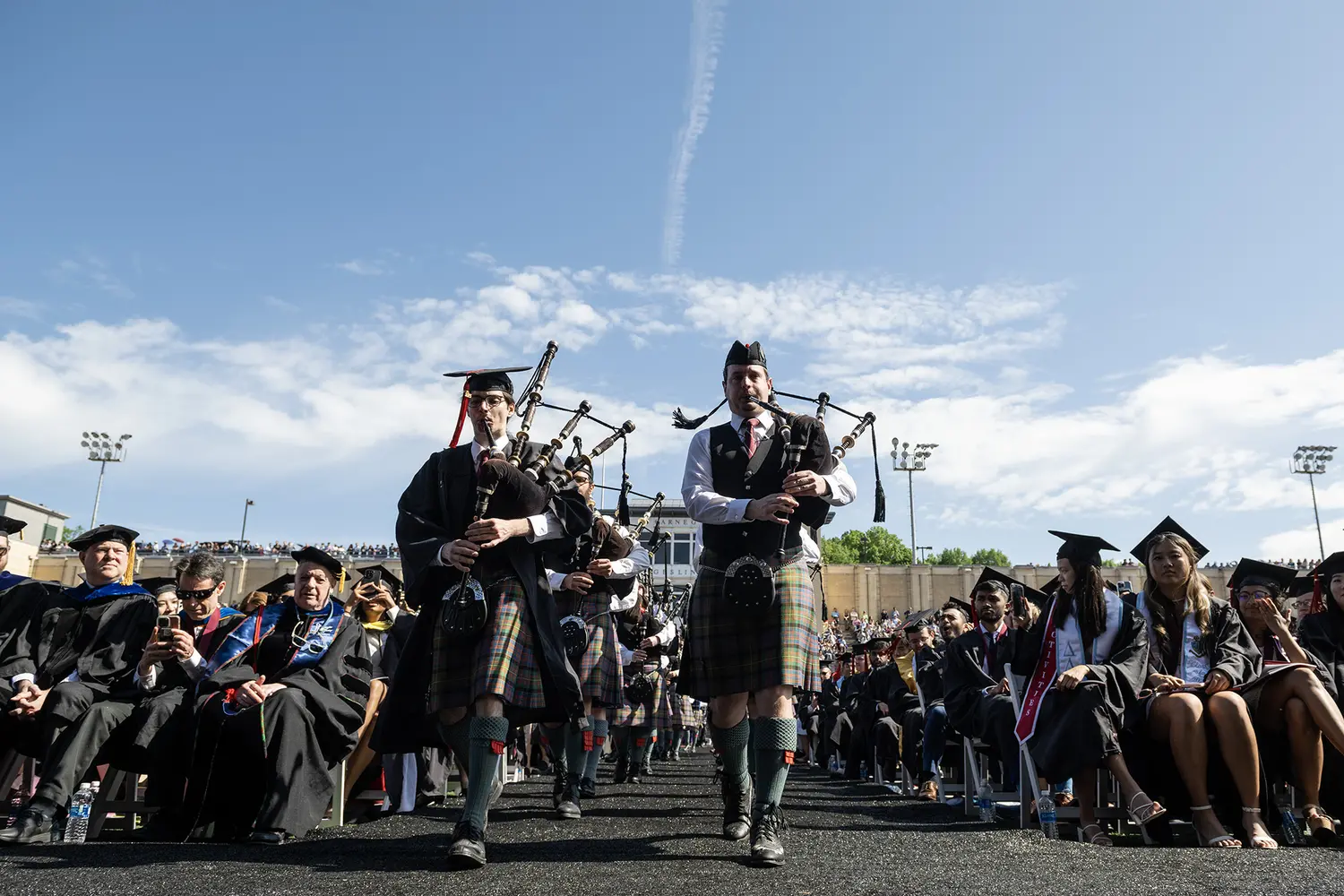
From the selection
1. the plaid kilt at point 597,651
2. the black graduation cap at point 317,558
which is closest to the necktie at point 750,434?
the black graduation cap at point 317,558

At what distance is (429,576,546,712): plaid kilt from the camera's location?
3877mm

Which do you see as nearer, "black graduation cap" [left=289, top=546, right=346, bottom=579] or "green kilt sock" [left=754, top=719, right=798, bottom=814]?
"green kilt sock" [left=754, top=719, right=798, bottom=814]

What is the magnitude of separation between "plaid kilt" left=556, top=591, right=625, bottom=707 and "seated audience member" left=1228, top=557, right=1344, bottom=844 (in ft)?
13.7

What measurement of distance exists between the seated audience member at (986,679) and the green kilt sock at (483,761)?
370 cm

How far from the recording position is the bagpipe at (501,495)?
3.93 meters

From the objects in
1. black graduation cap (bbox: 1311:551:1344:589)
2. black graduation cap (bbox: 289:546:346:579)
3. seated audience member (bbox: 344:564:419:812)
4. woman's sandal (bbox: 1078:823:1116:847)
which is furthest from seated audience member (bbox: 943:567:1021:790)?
black graduation cap (bbox: 289:546:346:579)

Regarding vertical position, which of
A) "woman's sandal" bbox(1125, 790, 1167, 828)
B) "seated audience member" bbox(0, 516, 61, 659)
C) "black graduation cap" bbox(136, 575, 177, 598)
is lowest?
"woman's sandal" bbox(1125, 790, 1167, 828)

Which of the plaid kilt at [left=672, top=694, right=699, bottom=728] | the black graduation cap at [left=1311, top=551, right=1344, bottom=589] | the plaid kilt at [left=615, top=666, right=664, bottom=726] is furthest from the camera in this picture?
the plaid kilt at [left=672, top=694, right=699, bottom=728]

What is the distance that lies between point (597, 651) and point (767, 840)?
3.71 metres

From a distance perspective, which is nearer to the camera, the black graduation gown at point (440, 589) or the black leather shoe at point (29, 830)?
the black graduation gown at point (440, 589)

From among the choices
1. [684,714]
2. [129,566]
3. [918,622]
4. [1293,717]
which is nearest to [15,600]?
[129,566]

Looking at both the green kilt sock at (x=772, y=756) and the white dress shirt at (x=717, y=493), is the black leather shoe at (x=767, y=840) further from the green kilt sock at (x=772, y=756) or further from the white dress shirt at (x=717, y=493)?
the white dress shirt at (x=717, y=493)

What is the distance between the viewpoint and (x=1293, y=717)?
193 inches

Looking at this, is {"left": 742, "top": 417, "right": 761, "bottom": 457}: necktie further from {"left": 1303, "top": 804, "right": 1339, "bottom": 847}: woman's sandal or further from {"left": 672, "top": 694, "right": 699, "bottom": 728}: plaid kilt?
{"left": 672, "top": 694, "right": 699, "bottom": 728}: plaid kilt
